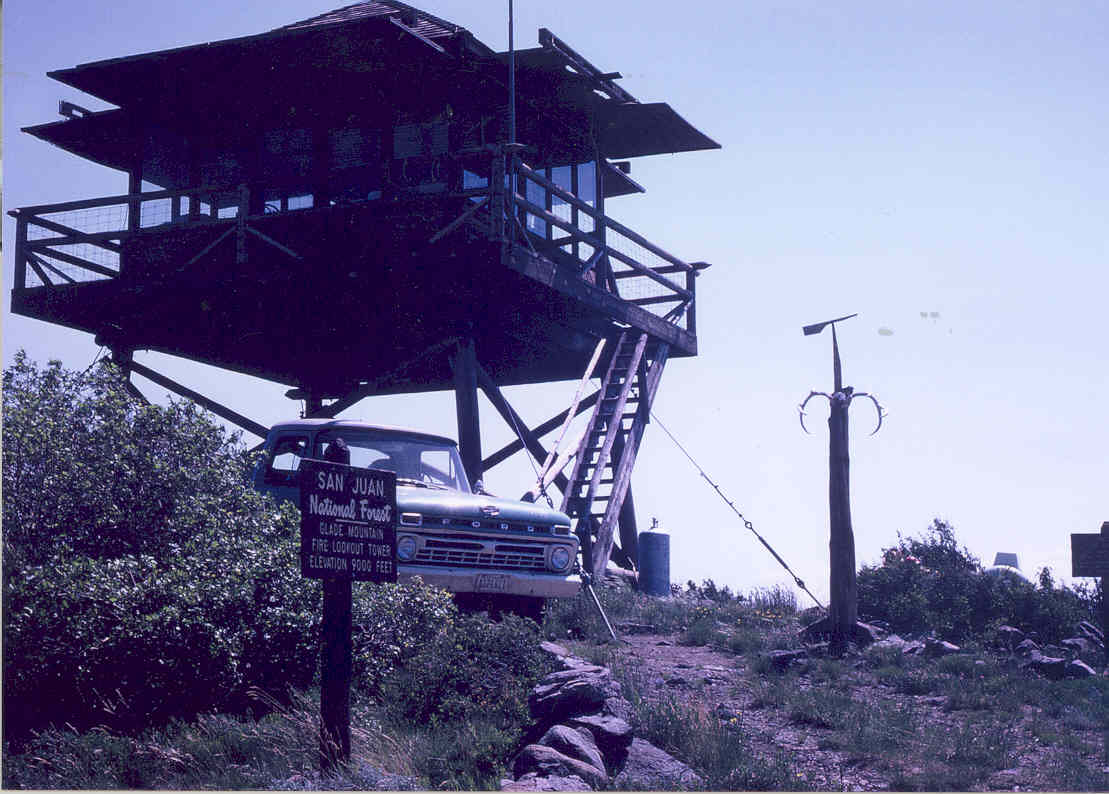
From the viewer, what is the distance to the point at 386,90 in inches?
758

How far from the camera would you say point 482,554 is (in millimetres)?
12211

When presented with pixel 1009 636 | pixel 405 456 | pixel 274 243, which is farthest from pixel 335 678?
pixel 274 243

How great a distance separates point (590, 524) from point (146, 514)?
8.53m

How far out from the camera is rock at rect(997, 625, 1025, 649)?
1450cm

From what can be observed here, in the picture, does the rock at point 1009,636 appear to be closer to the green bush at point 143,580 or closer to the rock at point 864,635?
the rock at point 864,635

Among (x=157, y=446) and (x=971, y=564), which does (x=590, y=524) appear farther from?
(x=157, y=446)

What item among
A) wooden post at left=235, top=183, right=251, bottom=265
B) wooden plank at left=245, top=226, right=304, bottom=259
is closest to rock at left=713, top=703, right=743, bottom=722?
wooden plank at left=245, top=226, right=304, bottom=259

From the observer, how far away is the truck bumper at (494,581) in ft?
38.5

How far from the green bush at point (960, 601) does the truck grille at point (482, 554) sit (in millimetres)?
5872

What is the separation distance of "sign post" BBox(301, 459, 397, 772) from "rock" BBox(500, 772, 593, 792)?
1172 mm

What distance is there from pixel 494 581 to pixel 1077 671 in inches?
236

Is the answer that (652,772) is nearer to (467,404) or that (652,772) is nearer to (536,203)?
(467,404)

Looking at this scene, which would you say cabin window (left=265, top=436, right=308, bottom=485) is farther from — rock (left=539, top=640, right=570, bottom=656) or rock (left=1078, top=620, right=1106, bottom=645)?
rock (left=1078, top=620, right=1106, bottom=645)

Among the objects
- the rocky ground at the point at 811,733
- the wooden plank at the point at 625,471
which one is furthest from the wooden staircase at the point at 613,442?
the rocky ground at the point at 811,733
